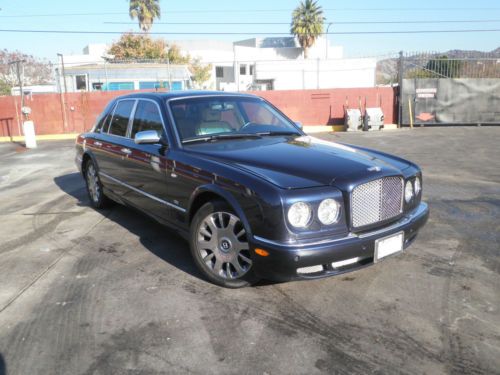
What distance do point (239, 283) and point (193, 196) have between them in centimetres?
83

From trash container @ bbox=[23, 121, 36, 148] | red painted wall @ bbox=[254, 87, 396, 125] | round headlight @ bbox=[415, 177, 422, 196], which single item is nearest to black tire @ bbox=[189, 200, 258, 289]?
round headlight @ bbox=[415, 177, 422, 196]

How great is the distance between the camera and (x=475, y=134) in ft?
49.6

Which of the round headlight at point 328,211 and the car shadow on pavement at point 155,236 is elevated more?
the round headlight at point 328,211

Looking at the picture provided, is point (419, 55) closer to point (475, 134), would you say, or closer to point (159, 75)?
point (475, 134)

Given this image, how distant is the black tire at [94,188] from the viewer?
6.30m

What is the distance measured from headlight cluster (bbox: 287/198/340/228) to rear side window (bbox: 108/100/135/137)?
2.89m

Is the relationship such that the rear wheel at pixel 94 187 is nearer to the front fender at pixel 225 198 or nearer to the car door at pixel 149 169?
the car door at pixel 149 169

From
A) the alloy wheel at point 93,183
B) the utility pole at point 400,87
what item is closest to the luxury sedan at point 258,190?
the alloy wheel at point 93,183

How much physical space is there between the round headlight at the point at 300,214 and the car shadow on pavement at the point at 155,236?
4.14 feet

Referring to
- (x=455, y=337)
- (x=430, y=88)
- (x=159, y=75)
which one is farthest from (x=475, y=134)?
(x=159, y=75)

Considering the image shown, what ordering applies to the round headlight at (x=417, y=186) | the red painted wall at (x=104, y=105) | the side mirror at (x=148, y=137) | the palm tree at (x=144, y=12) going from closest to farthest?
the round headlight at (x=417, y=186) < the side mirror at (x=148, y=137) < the red painted wall at (x=104, y=105) < the palm tree at (x=144, y=12)

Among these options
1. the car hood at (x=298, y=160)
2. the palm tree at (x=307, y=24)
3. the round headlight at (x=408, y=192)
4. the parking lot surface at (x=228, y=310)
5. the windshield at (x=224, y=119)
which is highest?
the palm tree at (x=307, y=24)

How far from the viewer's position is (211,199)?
3785 mm

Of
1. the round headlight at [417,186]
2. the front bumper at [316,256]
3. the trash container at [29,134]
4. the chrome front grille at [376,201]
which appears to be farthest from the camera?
the trash container at [29,134]
